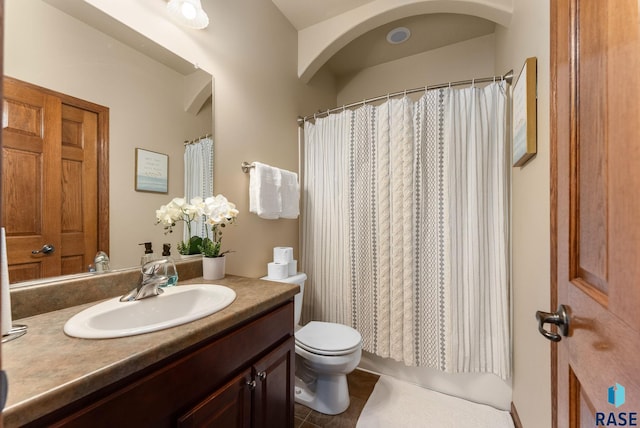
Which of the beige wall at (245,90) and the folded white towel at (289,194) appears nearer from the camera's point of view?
the beige wall at (245,90)

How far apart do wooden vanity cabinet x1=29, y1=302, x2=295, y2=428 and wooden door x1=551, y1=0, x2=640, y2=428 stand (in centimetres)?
88

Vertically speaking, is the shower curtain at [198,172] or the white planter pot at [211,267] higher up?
the shower curtain at [198,172]

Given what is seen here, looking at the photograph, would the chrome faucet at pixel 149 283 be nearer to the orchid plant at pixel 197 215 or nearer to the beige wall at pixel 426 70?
the orchid plant at pixel 197 215

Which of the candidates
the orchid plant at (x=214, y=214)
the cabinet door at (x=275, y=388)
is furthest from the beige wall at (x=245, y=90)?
the cabinet door at (x=275, y=388)

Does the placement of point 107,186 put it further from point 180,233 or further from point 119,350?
point 119,350

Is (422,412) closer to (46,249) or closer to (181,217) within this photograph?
(181,217)

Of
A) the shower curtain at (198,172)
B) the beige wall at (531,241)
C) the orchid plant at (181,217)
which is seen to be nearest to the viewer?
the beige wall at (531,241)

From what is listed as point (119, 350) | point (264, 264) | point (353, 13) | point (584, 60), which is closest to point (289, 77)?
point (353, 13)

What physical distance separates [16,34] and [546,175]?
187cm

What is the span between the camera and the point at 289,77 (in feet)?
6.59

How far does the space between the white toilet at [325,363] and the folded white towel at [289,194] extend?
0.44 meters

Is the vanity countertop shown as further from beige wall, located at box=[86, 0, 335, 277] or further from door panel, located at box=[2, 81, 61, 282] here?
beige wall, located at box=[86, 0, 335, 277]

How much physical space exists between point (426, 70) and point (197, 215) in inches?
86.5

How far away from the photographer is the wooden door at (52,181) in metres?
0.81
